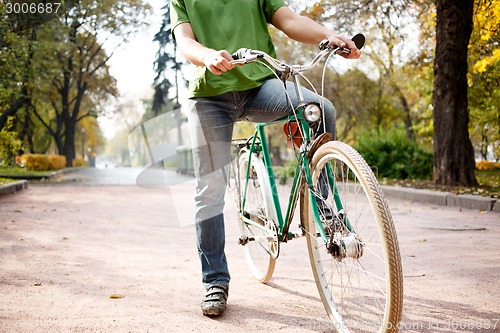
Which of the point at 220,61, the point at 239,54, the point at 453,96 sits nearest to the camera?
the point at 220,61

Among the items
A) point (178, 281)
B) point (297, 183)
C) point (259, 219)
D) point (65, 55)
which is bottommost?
point (178, 281)

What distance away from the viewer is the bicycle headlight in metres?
2.63

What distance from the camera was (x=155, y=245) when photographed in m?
5.14

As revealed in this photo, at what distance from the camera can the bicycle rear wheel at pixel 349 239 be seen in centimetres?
203

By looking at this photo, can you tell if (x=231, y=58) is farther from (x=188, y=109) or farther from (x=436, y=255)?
(x=436, y=255)

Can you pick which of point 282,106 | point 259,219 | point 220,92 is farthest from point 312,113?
point 259,219

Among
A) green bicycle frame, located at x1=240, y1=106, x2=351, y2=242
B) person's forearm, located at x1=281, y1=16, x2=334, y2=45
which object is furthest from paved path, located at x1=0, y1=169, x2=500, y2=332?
person's forearm, located at x1=281, y1=16, x2=334, y2=45

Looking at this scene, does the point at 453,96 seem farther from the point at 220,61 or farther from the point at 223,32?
the point at 220,61

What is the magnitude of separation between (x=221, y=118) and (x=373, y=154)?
1180 centimetres

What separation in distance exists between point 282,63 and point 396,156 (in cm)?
1182

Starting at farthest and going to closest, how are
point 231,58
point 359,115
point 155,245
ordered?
point 359,115
point 155,245
point 231,58

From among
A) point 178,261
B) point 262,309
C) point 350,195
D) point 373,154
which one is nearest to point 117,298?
point 262,309

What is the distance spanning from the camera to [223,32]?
9.80 feet

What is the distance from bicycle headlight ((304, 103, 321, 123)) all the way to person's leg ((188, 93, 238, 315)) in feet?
1.96
